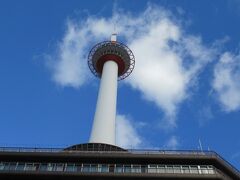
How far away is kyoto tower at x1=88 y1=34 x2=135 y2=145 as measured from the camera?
66.6 metres

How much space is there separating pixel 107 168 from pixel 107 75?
34689 mm

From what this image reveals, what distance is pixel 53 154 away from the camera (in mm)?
51438

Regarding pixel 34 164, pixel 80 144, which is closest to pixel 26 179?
pixel 34 164

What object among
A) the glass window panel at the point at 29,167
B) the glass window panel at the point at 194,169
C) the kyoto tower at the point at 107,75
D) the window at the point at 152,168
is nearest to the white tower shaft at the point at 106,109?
the kyoto tower at the point at 107,75

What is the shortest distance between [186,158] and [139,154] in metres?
6.09

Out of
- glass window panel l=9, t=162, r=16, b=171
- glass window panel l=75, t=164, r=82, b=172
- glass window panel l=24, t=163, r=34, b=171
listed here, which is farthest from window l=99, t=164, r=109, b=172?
glass window panel l=9, t=162, r=16, b=171

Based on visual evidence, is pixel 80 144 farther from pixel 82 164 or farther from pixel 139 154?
pixel 139 154

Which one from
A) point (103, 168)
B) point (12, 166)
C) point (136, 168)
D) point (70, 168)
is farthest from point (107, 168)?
point (12, 166)

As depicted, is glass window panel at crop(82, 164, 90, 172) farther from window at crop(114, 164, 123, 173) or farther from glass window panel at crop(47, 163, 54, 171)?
glass window panel at crop(47, 163, 54, 171)

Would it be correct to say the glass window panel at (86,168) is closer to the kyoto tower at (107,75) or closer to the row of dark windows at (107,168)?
the row of dark windows at (107,168)

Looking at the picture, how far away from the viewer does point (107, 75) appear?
82562 mm

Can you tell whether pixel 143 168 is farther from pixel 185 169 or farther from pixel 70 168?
pixel 70 168

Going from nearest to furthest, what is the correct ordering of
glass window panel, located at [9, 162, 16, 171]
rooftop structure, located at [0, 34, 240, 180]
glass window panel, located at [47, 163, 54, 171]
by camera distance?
rooftop structure, located at [0, 34, 240, 180] < glass window panel, located at [47, 163, 54, 171] < glass window panel, located at [9, 162, 16, 171]

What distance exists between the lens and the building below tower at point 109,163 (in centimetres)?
4981
